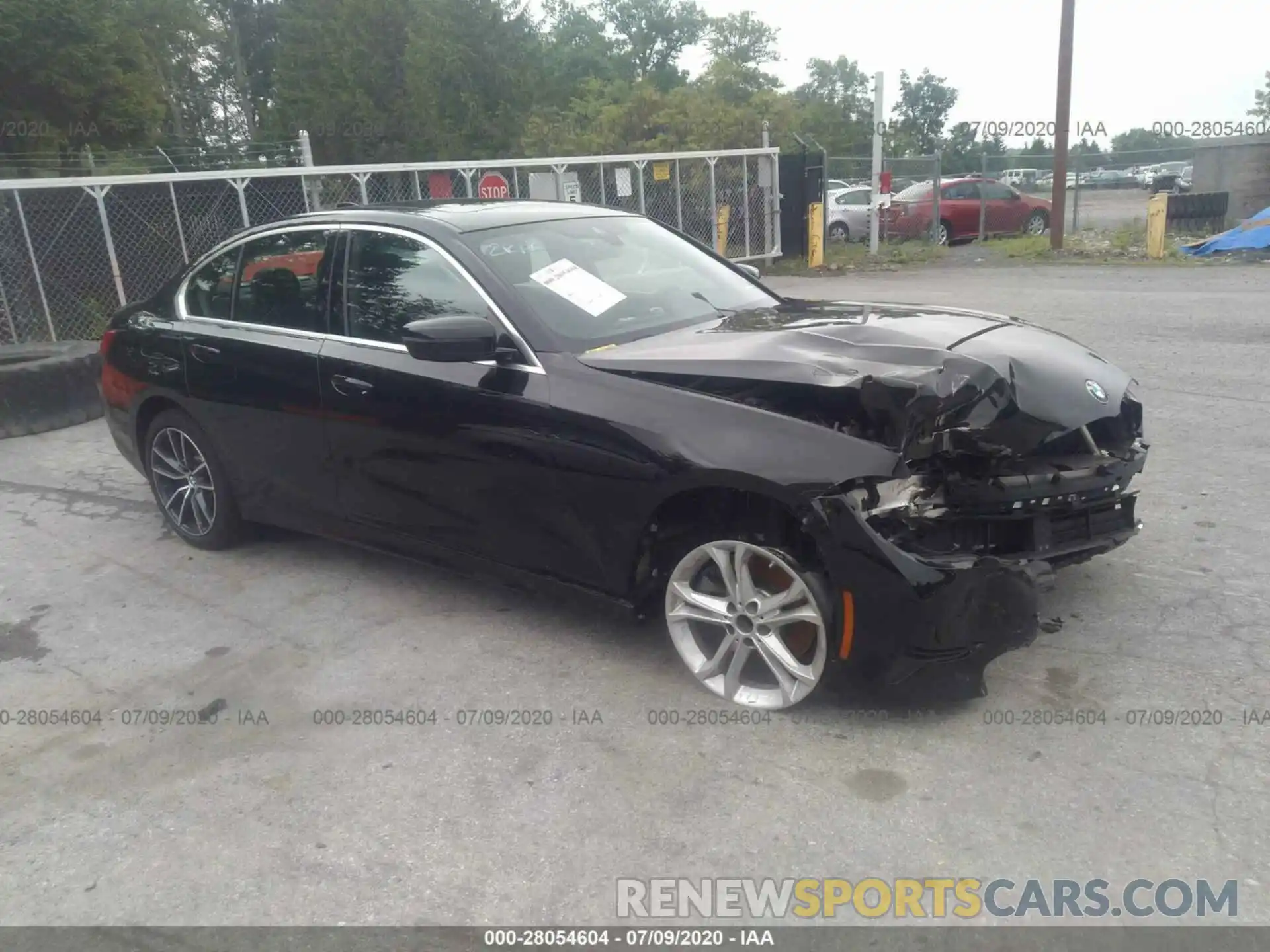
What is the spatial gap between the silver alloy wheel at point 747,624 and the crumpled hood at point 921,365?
0.59m

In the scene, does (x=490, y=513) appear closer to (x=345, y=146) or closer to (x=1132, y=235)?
(x=1132, y=235)

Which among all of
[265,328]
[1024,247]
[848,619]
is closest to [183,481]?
[265,328]

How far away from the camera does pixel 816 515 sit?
3277 millimetres

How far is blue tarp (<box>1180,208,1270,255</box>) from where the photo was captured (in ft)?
54.3

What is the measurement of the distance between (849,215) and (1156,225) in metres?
7.49

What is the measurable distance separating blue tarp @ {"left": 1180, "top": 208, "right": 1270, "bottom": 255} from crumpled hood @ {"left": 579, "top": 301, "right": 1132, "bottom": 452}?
14.7 m

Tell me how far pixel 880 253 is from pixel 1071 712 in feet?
57.6

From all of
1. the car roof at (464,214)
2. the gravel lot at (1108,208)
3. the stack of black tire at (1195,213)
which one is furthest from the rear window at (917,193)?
the car roof at (464,214)

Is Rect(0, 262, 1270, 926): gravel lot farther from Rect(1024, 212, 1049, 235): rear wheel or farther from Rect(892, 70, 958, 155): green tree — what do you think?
Rect(892, 70, 958, 155): green tree

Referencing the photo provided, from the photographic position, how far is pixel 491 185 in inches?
602

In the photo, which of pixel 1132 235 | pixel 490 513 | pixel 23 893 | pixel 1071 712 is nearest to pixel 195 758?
pixel 23 893

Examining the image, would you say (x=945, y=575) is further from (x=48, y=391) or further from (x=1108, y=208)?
(x=1108, y=208)

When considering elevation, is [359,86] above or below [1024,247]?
above

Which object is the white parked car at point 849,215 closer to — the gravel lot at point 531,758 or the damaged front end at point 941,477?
the gravel lot at point 531,758
